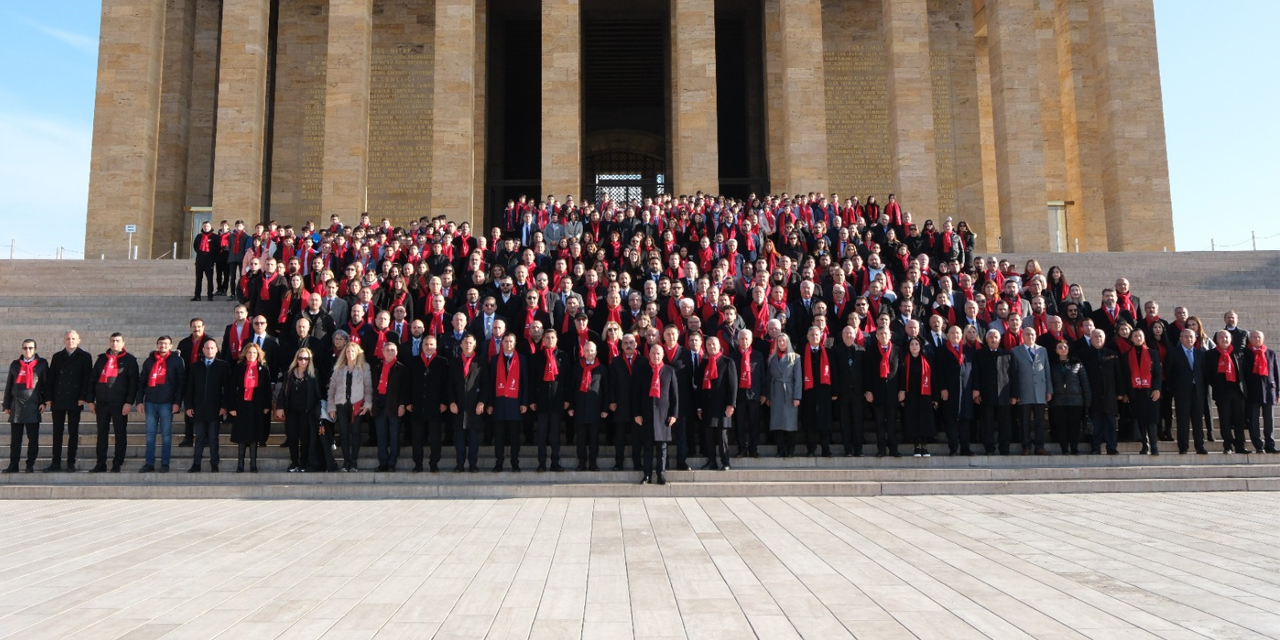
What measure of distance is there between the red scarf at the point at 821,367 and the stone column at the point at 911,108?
42.6ft

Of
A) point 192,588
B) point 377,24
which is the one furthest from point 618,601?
point 377,24

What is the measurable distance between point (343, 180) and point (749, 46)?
46.2 feet

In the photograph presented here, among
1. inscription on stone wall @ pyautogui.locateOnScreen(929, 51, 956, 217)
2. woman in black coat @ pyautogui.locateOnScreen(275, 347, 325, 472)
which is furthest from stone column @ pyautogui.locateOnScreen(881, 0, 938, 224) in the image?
woman in black coat @ pyautogui.locateOnScreen(275, 347, 325, 472)

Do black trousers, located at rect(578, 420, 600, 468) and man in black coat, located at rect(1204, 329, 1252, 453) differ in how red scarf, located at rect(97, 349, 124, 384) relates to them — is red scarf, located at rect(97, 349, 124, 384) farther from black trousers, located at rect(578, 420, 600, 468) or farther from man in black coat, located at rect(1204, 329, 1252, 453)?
man in black coat, located at rect(1204, 329, 1252, 453)

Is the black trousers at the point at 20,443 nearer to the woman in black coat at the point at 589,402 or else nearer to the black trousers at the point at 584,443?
the black trousers at the point at 584,443

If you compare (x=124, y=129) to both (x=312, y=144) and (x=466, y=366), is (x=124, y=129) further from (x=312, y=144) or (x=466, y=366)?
(x=466, y=366)

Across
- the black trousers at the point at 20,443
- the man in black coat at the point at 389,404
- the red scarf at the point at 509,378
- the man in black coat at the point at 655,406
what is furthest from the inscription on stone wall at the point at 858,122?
the black trousers at the point at 20,443

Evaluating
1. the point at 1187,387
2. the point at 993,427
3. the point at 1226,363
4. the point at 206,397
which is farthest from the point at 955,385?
the point at 206,397

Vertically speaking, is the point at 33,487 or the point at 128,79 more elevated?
the point at 128,79

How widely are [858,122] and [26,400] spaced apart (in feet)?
75.7

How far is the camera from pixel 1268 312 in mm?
14719

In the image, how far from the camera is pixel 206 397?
988 centimetres

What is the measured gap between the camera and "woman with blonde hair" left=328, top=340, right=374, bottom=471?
388 inches

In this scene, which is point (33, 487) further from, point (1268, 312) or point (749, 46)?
point (749, 46)
